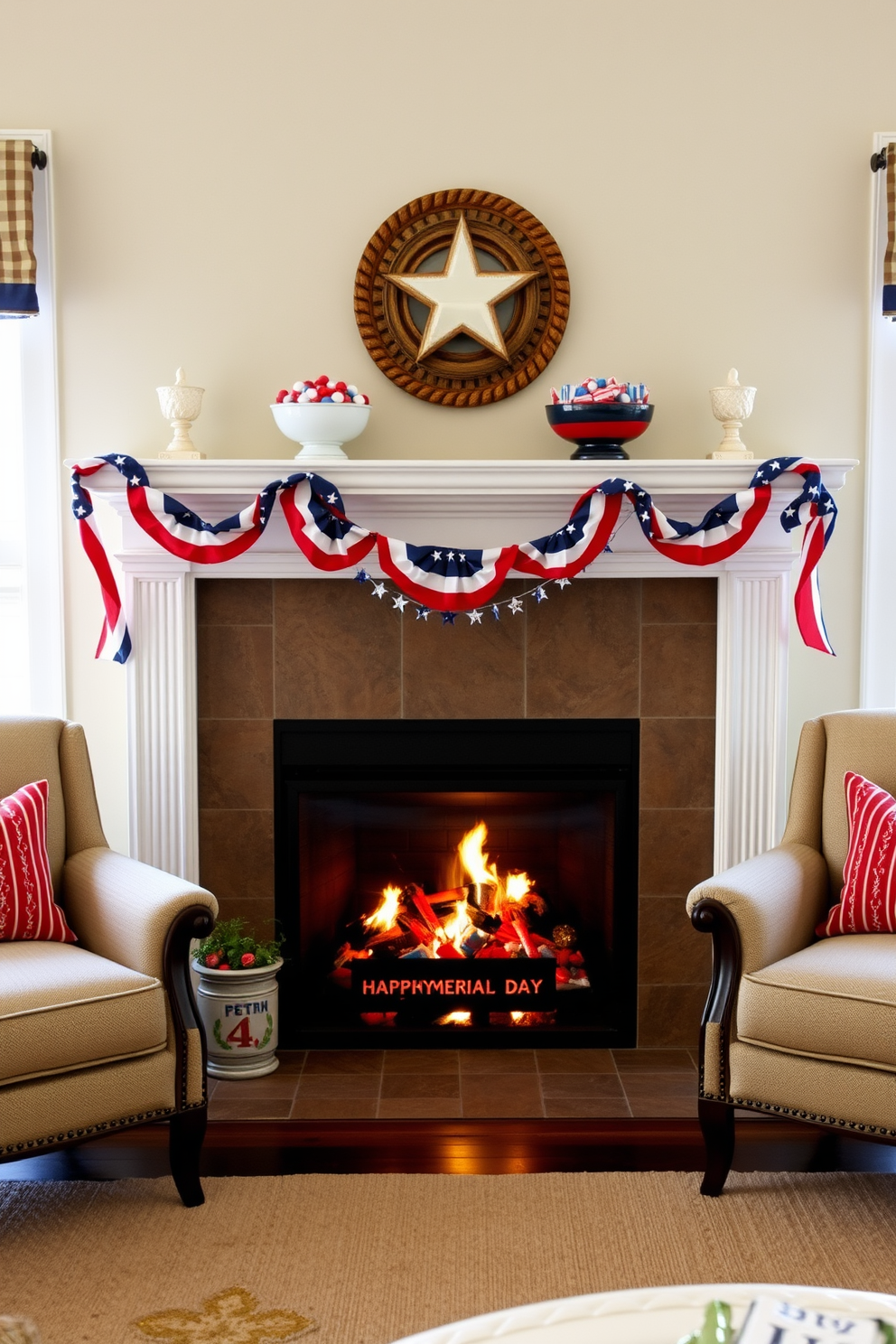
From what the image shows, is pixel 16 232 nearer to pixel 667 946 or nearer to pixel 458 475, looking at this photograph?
pixel 458 475

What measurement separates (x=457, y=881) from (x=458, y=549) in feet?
3.05

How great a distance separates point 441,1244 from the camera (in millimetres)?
2262

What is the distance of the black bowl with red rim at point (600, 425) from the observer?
2965 millimetres

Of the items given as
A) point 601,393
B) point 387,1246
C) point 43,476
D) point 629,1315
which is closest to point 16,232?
point 43,476

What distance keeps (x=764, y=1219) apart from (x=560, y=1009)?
3.32 feet

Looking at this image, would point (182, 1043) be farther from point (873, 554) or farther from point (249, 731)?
point (873, 554)

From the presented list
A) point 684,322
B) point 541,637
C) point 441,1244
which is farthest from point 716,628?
point 441,1244

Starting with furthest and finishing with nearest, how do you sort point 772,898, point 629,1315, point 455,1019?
point 455,1019 < point 772,898 < point 629,1315

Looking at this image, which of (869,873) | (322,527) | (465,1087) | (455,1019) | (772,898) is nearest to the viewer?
(772,898)

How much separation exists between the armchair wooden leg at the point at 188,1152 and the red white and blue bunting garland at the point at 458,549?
122 centimetres

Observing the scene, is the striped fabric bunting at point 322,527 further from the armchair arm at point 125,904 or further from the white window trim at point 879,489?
the white window trim at point 879,489

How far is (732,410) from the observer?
3045mm

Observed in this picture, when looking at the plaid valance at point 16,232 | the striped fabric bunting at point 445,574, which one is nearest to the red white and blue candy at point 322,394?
the striped fabric bunting at point 445,574

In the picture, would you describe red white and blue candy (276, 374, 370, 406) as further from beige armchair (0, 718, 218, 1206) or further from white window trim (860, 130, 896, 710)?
white window trim (860, 130, 896, 710)
